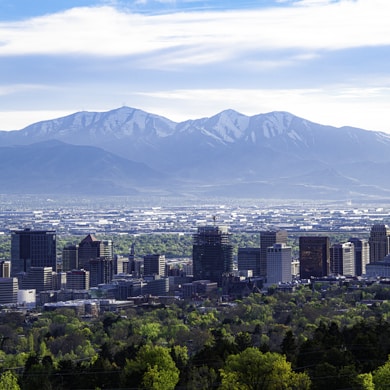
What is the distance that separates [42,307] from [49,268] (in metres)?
26.3

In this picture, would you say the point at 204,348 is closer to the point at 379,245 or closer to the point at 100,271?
the point at 100,271

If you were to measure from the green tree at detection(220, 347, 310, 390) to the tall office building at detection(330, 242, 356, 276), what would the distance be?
8886cm

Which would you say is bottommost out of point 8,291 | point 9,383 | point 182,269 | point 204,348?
point 8,291

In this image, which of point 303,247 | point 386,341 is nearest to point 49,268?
point 303,247

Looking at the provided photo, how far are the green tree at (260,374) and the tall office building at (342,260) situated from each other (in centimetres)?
8886

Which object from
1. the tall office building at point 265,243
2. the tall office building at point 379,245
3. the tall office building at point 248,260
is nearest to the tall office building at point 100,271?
the tall office building at point 248,260

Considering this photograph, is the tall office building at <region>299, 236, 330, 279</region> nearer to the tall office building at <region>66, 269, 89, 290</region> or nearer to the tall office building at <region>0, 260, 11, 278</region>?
the tall office building at <region>66, 269, 89, 290</region>

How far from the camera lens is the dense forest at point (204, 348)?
4322 centimetres

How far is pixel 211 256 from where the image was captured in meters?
128

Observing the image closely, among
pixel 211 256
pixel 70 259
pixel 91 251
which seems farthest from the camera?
pixel 70 259

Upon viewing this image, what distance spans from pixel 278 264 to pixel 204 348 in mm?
75092

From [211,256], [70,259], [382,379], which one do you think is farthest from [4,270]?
[382,379]

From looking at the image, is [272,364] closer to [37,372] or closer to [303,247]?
[37,372]

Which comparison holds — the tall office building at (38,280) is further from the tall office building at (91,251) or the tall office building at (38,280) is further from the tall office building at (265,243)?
the tall office building at (265,243)
